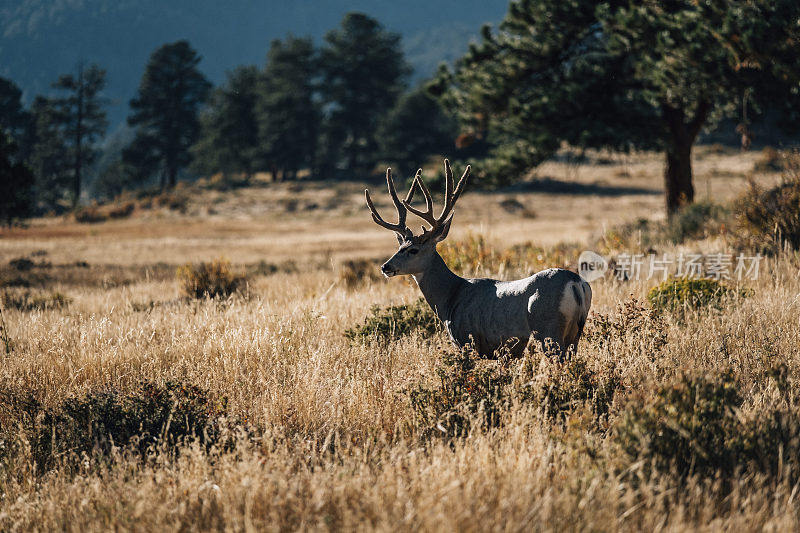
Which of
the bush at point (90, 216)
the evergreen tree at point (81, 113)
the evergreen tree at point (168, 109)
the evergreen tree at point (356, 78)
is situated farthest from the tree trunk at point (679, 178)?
the evergreen tree at point (168, 109)

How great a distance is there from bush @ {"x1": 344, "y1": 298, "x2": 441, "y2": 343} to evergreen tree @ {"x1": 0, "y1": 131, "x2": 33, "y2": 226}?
51.2 ft

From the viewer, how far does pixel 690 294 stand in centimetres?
666

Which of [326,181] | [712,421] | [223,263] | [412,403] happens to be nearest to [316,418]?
[412,403]

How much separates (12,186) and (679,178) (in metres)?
19.6

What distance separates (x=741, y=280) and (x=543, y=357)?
5.49 metres

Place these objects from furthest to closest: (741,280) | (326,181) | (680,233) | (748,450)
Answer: (326,181), (680,233), (741,280), (748,450)

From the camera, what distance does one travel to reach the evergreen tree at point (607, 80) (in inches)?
465

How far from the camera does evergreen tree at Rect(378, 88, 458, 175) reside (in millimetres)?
50500

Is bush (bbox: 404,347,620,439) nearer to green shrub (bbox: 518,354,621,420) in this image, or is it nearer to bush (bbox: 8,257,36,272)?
green shrub (bbox: 518,354,621,420)

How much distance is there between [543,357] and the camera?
3953mm

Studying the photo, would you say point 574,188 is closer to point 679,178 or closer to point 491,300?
point 679,178

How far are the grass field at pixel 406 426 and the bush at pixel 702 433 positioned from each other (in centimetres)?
1

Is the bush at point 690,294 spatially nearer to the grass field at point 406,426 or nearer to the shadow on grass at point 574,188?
the grass field at point 406,426

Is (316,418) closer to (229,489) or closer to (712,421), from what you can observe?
(229,489)
